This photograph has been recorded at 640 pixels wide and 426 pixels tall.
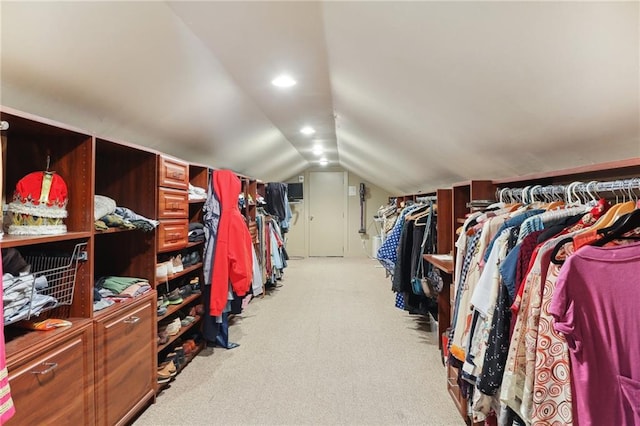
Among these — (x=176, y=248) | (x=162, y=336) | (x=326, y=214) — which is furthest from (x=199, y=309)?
(x=326, y=214)

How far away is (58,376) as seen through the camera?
1.46 meters

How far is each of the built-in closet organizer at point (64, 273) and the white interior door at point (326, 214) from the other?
722cm

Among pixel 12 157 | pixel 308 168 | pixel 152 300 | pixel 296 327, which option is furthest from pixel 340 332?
pixel 308 168

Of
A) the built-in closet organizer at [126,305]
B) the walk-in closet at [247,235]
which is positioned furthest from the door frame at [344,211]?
the built-in closet organizer at [126,305]

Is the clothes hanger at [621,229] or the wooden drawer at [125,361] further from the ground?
the clothes hanger at [621,229]

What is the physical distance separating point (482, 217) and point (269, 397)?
Answer: 1716mm

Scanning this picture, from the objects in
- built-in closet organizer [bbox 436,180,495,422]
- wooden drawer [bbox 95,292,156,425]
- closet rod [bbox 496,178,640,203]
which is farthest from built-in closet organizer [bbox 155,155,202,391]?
closet rod [bbox 496,178,640,203]

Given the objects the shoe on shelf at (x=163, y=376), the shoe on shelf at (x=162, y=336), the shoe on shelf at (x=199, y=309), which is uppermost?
the shoe on shelf at (x=199, y=309)

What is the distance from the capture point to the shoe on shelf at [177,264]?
2640mm

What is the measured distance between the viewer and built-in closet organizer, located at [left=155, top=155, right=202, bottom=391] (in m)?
2.35

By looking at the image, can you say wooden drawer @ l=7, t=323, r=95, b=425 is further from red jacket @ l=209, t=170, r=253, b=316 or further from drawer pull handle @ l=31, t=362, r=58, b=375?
red jacket @ l=209, t=170, r=253, b=316

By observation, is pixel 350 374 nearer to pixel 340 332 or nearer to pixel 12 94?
pixel 340 332

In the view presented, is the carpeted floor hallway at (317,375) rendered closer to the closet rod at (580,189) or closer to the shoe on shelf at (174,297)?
the shoe on shelf at (174,297)

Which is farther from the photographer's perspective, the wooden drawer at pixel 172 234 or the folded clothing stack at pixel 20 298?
the wooden drawer at pixel 172 234
